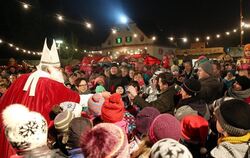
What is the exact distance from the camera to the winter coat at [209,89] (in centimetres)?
541

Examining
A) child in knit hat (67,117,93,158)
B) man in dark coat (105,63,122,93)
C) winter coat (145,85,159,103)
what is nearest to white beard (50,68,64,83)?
child in knit hat (67,117,93,158)

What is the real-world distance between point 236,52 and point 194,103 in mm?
23275

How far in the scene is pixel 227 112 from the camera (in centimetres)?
293

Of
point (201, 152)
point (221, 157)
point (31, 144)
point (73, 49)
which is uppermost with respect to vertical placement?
point (73, 49)

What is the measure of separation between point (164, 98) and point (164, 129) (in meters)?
2.26

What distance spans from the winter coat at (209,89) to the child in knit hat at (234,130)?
2.42 metres

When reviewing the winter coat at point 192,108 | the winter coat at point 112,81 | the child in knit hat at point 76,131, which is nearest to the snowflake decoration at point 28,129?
the child in knit hat at point 76,131

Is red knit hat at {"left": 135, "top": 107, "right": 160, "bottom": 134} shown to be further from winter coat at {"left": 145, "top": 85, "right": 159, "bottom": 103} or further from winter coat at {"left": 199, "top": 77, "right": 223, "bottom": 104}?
winter coat at {"left": 145, "top": 85, "right": 159, "bottom": 103}

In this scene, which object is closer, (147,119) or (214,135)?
(147,119)

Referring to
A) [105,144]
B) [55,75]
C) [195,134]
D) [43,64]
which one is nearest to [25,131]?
[105,144]

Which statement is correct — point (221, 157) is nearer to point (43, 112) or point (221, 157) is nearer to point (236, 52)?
point (43, 112)

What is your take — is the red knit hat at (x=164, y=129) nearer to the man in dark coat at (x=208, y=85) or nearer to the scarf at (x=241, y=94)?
the man in dark coat at (x=208, y=85)

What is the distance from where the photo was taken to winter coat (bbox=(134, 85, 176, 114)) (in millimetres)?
5170

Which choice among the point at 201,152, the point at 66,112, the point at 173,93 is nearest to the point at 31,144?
the point at 66,112
